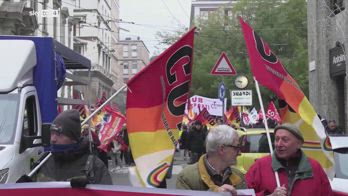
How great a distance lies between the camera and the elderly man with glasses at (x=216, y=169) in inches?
160

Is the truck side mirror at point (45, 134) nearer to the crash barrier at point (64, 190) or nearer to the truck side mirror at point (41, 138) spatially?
the truck side mirror at point (41, 138)

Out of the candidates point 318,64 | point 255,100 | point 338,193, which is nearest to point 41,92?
point 338,193

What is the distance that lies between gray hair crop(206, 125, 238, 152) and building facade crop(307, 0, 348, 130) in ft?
66.8

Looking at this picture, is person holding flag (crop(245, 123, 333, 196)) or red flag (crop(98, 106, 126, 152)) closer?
person holding flag (crop(245, 123, 333, 196))

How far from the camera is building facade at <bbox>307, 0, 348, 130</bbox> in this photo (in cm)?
2441

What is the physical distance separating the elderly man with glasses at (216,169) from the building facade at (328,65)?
2039 centimetres

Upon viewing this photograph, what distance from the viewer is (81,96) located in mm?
13062

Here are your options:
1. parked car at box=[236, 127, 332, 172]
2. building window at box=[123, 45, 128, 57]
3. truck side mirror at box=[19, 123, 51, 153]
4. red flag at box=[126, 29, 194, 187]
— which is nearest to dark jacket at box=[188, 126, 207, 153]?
parked car at box=[236, 127, 332, 172]

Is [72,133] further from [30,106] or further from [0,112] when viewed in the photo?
[30,106]

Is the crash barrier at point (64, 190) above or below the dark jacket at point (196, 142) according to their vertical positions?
above

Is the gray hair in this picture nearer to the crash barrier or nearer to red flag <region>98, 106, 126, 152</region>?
the crash barrier

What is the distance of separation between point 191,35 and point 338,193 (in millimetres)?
2252

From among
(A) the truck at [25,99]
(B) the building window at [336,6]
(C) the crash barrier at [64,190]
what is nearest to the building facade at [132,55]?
(B) the building window at [336,6]

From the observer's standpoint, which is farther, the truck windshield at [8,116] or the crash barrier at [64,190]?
the truck windshield at [8,116]
